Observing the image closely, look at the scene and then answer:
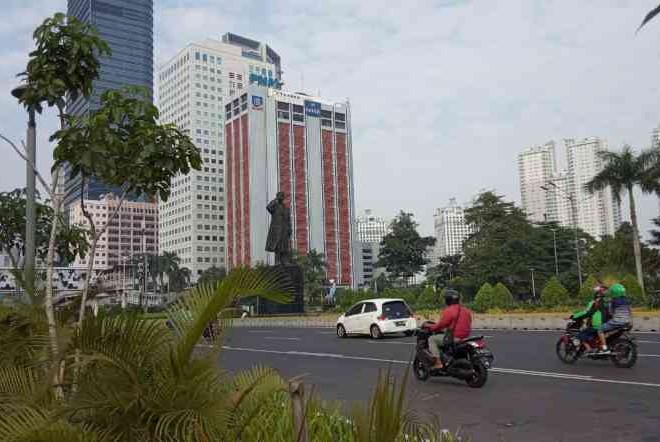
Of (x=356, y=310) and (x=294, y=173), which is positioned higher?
(x=294, y=173)

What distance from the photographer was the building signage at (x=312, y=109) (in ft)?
440

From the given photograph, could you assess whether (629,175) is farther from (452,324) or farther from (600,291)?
(452,324)

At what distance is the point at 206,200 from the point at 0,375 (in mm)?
148376

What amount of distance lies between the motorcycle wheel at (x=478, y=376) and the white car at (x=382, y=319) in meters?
12.1

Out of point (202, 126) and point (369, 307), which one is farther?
point (202, 126)

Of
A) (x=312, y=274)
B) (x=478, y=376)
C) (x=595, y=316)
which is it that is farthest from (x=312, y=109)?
(x=478, y=376)

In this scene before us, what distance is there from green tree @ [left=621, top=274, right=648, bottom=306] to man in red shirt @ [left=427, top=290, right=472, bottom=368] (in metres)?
20.1

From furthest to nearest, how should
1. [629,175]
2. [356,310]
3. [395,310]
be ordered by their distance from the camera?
1. [629,175]
2. [356,310]
3. [395,310]

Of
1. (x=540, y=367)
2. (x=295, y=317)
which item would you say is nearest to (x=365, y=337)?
(x=540, y=367)

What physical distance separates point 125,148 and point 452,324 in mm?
6487

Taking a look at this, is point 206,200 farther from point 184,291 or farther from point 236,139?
point 184,291

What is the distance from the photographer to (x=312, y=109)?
13475 centimetres

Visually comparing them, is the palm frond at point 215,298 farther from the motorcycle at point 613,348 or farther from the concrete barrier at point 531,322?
the concrete barrier at point 531,322

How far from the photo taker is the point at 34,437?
116 inches
